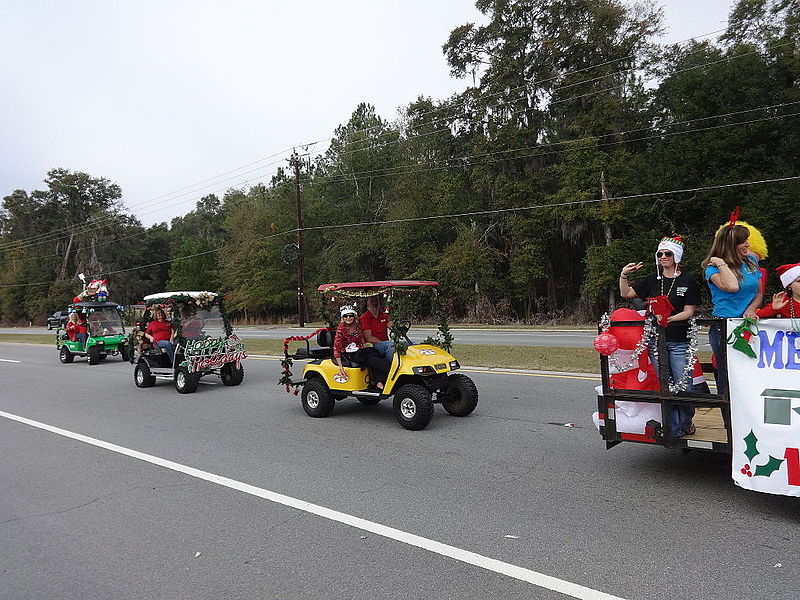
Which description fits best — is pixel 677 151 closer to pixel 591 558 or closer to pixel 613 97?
pixel 613 97

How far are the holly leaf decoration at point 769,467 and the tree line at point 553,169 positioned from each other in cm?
2232

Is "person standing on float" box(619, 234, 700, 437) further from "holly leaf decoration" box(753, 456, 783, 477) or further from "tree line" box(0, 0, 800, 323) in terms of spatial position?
"tree line" box(0, 0, 800, 323)

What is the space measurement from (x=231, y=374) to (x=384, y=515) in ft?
28.6

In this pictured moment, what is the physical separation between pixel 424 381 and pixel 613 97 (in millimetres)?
26986

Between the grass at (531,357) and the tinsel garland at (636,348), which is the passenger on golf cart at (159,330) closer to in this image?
the grass at (531,357)

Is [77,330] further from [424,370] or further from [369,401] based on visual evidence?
[424,370]

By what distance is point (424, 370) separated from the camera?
7.81 m

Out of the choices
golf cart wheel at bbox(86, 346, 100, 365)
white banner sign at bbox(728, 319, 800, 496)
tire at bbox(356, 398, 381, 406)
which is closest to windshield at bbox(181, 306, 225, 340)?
tire at bbox(356, 398, 381, 406)

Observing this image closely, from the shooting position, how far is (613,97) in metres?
29.8

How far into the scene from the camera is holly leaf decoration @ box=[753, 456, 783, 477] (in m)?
4.27

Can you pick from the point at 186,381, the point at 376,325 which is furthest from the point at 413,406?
the point at 186,381

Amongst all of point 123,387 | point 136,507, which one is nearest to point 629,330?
point 136,507

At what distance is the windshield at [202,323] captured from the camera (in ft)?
41.5

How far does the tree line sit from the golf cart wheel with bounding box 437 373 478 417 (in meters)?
19.8
